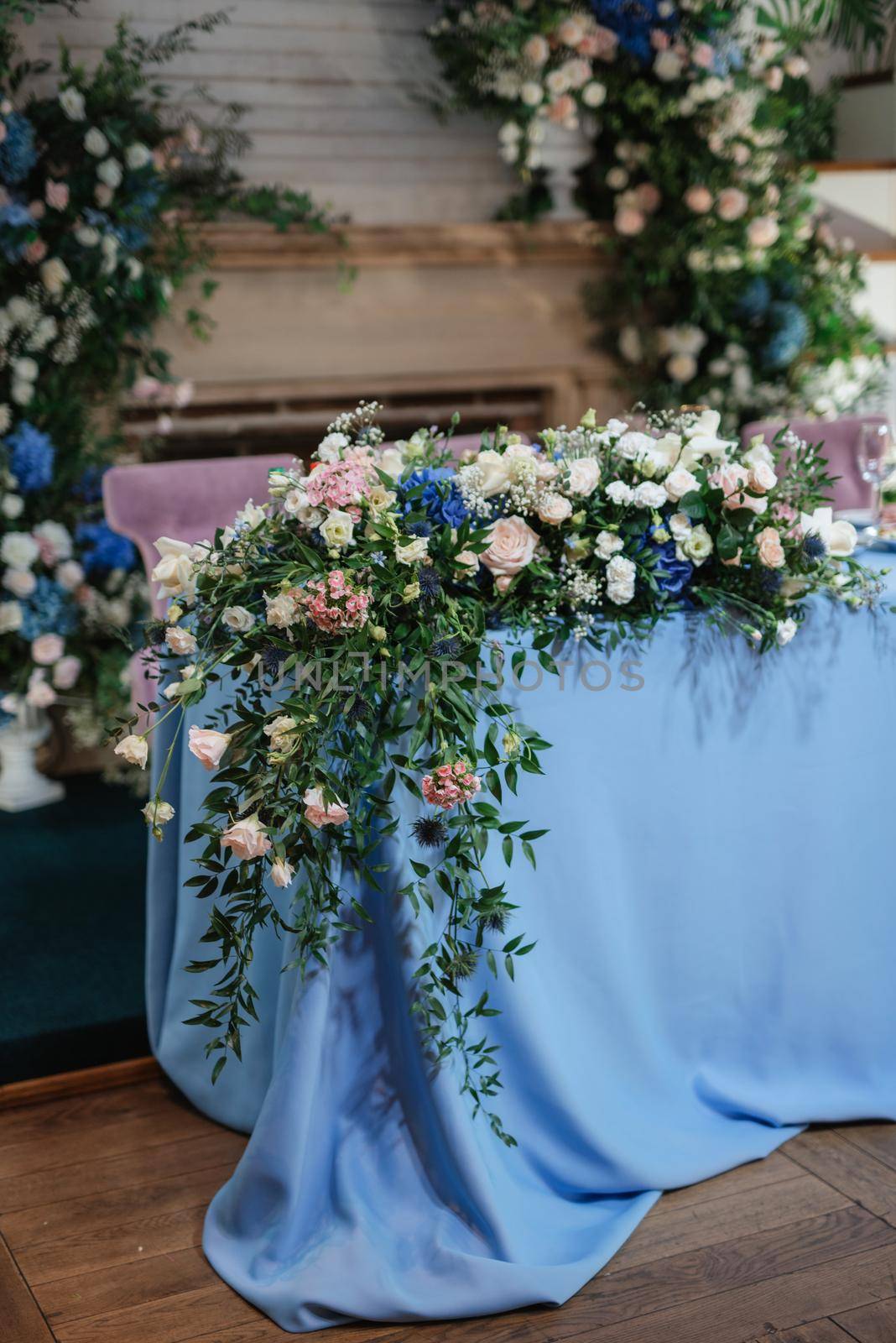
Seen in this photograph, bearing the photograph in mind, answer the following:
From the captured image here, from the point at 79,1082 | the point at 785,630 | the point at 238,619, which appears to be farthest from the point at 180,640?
the point at 79,1082

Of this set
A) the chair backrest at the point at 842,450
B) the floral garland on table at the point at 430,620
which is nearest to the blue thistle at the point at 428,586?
the floral garland on table at the point at 430,620

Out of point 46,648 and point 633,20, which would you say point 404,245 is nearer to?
point 633,20

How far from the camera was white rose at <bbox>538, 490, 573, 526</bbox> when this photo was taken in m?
1.77

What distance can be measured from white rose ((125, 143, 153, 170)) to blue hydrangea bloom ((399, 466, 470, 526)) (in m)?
2.31

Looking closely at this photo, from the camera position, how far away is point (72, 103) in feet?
11.7

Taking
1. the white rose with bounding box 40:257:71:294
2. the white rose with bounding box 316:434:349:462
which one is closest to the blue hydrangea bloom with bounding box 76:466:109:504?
the white rose with bounding box 40:257:71:294

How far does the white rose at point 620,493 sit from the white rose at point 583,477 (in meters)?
0.03

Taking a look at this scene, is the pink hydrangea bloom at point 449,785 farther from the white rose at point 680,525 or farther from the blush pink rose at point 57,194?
→ the blush pink rose at point 57,194

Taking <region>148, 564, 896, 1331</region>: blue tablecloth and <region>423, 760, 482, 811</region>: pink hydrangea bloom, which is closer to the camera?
<region>423, 760, 482, 811</region>: pink hydrangea bloom

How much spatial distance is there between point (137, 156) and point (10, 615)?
131 cm

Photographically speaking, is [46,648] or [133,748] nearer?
[133,748]

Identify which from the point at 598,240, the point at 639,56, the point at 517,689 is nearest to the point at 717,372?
the point at 598,240

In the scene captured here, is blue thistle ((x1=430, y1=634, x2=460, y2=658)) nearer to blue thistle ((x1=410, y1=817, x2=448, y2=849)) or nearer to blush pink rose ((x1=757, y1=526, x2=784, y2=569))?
blue thistle ((x1=410, y1=817, x2=448, y2=849))

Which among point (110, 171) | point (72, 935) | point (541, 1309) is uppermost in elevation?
point (110, 171)
